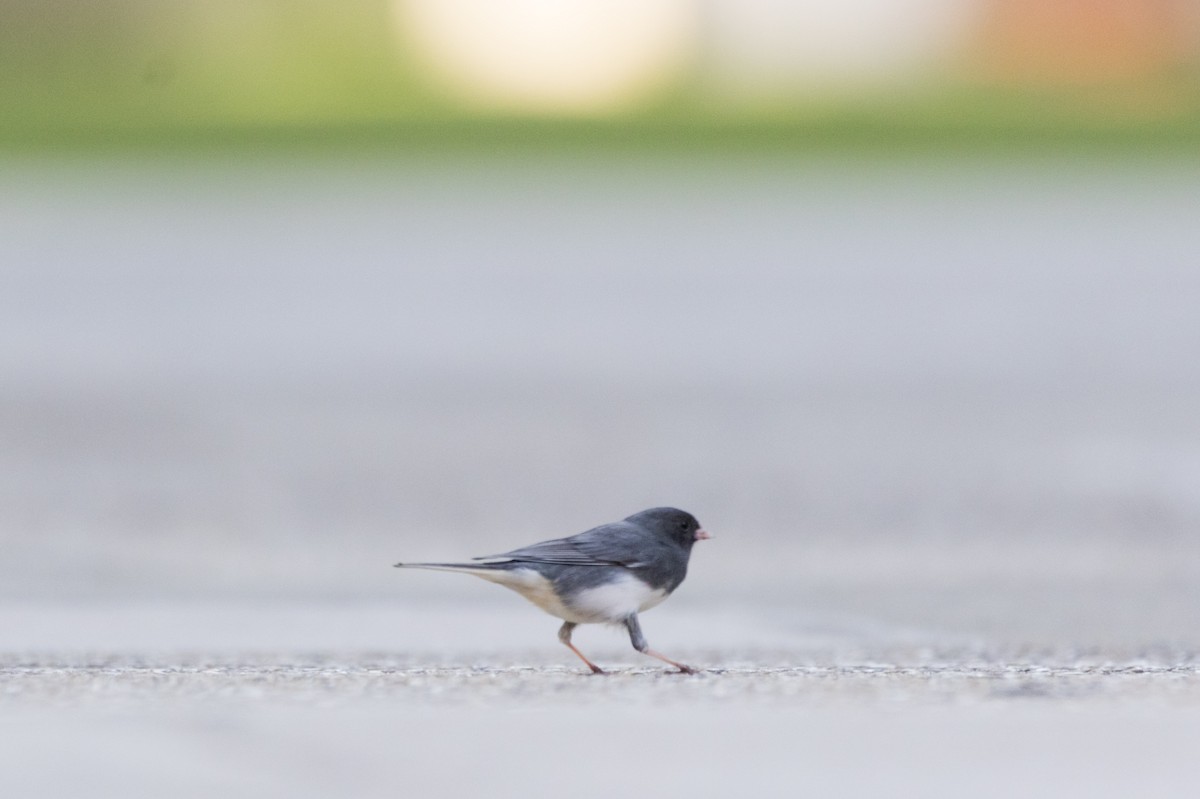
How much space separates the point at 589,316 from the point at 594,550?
7796mm

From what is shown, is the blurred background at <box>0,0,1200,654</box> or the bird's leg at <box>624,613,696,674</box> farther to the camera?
the blurred background at <box>0,0,1200,654</box>

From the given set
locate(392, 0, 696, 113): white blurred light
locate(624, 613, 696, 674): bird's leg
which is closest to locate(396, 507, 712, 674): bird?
locate(624, 613, 696, 674): bird's leg

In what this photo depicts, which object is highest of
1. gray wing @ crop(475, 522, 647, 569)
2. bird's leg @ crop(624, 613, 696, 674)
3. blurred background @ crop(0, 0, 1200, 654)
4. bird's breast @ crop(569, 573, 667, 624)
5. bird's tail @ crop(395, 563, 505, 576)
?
blurred background @ crop(0, 0, 1200, 654)

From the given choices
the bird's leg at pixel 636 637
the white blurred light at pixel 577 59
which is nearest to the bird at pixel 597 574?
the bird's leg at pixel 636 637

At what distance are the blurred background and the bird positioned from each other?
724 millimetres

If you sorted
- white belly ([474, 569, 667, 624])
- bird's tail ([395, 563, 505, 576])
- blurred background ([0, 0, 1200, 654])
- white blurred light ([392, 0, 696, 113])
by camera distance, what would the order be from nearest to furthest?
1. bird's tail ([395, 563, 505, 576])
2. white belly ([474, 569, 667, 624])
3. blurred background ([0, 0, 1200, 654])
4. white blurred light ([392, 0, 696, 113])

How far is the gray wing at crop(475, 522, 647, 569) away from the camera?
459 cm

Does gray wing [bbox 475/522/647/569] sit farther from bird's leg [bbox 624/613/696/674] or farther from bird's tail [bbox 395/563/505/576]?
bird's leg [bbox 624/613/696/674]

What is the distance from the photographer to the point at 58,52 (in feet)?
65.4

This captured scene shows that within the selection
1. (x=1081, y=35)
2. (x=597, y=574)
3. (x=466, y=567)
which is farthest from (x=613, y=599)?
(x=1081, y=35)

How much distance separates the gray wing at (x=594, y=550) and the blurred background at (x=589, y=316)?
794mm

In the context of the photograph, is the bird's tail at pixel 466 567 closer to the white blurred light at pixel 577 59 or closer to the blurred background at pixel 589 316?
the blurred background at pixel 589 316

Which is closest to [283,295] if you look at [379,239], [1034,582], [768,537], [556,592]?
[379,239]

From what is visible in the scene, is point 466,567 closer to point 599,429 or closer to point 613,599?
point 613,599
